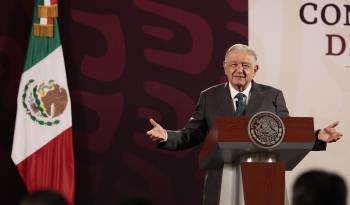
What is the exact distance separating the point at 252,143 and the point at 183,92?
2.89 m

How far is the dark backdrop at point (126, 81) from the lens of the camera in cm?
587

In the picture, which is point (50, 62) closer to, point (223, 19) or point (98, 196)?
point (98, 196)

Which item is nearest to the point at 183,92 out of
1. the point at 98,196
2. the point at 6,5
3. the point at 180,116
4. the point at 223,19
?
the point at 180,116

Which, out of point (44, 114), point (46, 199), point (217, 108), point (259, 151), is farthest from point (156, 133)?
point (46, 199)

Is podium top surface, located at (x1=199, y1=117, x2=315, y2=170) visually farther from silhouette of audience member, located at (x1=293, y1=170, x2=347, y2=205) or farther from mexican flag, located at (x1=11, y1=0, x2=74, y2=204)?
mexican flag, located at (x1=11, y1=0, x2=74, y2=204)

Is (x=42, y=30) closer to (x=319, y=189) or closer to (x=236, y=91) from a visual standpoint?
(x=236, y=91)

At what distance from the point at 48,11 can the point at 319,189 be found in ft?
14.3

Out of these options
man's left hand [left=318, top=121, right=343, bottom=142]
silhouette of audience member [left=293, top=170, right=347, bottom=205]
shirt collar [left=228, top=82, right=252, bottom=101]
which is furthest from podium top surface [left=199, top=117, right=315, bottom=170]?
silhouette of audience member [left=293, top=170, right=347, bottom=205]

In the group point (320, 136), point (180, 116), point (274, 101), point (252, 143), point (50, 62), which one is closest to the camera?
point (252, 143)

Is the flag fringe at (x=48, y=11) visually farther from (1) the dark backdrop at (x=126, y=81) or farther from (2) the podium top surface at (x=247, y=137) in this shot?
(2) the podium top surface at (x=247, y=137)

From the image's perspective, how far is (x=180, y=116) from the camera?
19.9ft

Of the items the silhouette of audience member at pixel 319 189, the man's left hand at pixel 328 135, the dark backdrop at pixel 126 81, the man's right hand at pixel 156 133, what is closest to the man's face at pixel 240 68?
the man's right hand at pixel 156 133

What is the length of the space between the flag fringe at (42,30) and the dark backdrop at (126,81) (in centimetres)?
32

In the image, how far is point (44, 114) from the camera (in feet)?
18.3
